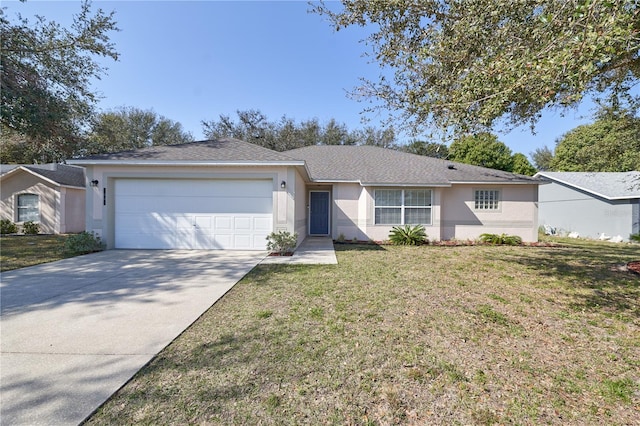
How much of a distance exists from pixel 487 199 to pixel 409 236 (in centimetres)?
438

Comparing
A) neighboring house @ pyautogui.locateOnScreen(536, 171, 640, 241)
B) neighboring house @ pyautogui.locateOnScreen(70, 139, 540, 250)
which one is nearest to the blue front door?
neighboring house @ pyautogui.locateOnScreen(70, 139, 540, 250)

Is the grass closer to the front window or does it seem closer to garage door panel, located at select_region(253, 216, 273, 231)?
garage door panel, located at select_region(253, 216, 273, 231)

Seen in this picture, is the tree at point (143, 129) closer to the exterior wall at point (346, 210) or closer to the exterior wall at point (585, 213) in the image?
the exterior wall at point (346, 210)

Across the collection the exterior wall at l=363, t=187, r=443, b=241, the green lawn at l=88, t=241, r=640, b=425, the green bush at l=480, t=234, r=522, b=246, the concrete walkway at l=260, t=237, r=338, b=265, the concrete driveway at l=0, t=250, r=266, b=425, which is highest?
the exterior wall at l=363, t=187, r=443, b=241

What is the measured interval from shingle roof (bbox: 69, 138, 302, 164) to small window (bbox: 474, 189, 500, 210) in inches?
358

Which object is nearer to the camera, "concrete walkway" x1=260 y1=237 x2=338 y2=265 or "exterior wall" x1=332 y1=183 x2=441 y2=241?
"concrete walkway" x1=260 y1=237 x2=338 y2=265

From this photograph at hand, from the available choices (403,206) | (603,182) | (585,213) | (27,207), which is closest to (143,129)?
(27,207)

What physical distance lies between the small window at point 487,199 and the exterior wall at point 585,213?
9.04 metres

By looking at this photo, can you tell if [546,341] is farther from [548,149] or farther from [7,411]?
[548,149]

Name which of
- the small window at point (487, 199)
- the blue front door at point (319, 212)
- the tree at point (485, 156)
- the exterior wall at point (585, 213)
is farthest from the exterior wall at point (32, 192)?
the exterior wall at point (585, 213)

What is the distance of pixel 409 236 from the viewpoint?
39.1 feet

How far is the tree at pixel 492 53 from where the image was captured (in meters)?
3.42

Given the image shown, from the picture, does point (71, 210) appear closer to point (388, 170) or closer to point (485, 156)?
point (388, 170)

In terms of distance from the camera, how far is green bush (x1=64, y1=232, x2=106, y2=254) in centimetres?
870
